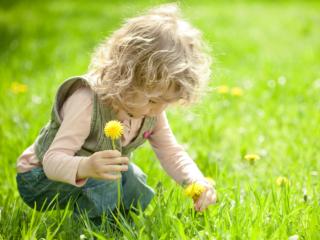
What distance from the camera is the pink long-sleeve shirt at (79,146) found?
2.06 m

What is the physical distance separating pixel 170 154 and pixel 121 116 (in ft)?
0.93

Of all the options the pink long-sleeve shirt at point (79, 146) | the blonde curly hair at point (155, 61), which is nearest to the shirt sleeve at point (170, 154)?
the pink long-sleeve shirt at point (79, 146)

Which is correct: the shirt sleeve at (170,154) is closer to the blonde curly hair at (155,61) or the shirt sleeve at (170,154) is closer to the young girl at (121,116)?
the young girl at (121,116)

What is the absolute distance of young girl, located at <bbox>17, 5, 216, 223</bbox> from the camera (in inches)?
80.6

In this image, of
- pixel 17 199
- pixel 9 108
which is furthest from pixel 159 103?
pixel 9 108

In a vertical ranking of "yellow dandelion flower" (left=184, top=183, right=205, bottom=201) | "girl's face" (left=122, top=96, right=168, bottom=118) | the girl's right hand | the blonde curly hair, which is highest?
the blonde curly hair

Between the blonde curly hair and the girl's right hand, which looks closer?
the girl's right hand

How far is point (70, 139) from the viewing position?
2.13m

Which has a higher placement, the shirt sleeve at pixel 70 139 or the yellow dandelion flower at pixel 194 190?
the shirt sleeve at pixel 70 139

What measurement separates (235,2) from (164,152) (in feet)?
23.1

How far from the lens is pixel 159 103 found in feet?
6.87

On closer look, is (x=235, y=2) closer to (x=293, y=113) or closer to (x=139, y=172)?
(x=293, y=113)

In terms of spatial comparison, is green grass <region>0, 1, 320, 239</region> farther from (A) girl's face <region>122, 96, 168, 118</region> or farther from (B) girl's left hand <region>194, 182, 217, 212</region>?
(A) girl's face <region>122, 96, 168, 118</region>

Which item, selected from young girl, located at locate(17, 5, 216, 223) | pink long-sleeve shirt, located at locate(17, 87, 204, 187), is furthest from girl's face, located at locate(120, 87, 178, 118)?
pink long-sleeve shirt, located at locate(17, 87, 204, 187)
